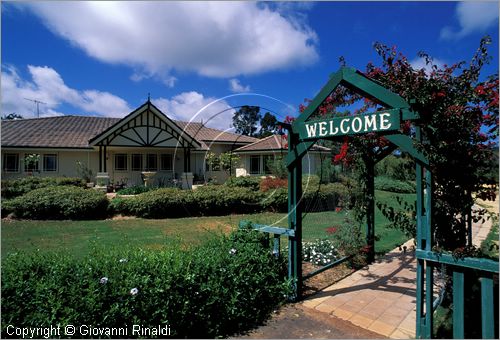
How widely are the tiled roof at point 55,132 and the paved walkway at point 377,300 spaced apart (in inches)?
575

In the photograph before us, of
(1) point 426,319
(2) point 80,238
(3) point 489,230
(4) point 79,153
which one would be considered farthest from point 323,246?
(4) point 79,153

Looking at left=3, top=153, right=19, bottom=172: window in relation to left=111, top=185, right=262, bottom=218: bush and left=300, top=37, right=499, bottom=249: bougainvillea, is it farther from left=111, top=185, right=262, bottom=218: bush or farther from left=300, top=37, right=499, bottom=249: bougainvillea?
left=300, top=37, right=499, bottom=249: bougainvillea

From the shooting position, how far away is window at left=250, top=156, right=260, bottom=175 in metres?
25.0

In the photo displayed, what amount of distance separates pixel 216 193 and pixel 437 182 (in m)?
9.48

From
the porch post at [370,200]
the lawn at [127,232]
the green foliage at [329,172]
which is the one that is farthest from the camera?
the green foliage at [329,172]

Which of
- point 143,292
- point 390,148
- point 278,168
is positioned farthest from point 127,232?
point 278,168

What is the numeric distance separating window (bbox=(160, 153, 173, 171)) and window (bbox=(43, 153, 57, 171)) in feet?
22.5

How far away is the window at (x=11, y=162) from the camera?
19.8 meters

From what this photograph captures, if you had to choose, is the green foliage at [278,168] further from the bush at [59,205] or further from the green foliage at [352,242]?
the green foliage at [352,242]

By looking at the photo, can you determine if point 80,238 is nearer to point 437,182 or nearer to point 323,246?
point 323,246

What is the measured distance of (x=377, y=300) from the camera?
4.46m

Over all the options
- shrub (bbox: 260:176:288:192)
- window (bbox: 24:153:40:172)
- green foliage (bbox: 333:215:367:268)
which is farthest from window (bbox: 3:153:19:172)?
green foliage (bbox: 333:215:367:268)

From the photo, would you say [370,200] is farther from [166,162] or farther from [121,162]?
[121,162]

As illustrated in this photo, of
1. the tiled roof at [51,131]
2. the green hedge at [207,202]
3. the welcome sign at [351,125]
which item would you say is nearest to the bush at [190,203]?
the green hedge at [207,202]
